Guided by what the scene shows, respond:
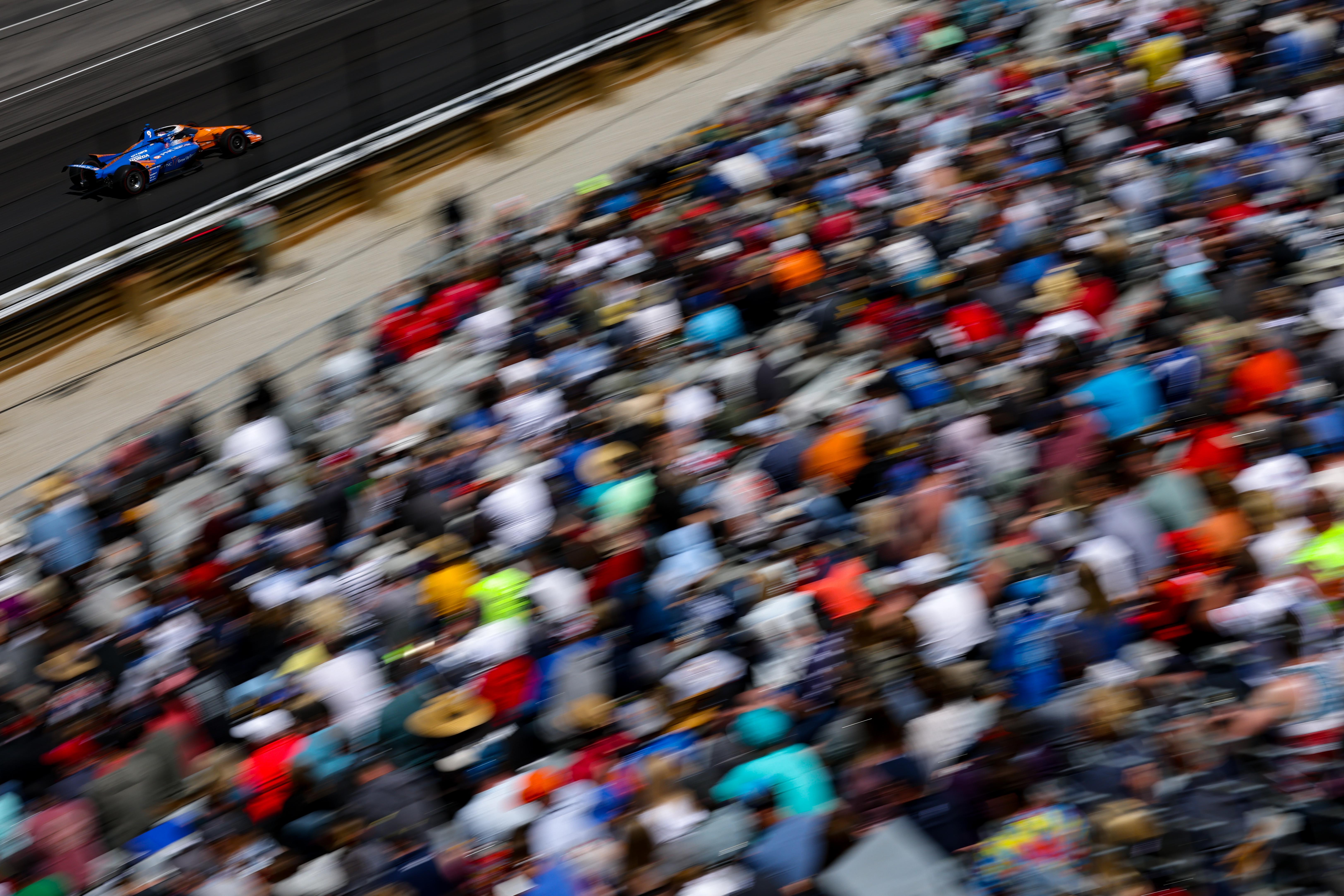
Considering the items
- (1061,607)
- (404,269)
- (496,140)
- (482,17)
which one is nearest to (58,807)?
(1061,607)

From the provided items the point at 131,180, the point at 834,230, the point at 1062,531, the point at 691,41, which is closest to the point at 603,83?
the point at 691,41

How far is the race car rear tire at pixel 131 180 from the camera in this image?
1485 cm

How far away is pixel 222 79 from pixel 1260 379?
11.9 meters

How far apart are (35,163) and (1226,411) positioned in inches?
453

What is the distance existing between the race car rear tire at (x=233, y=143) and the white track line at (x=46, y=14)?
20.6 feet

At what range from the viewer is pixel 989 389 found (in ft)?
27.6

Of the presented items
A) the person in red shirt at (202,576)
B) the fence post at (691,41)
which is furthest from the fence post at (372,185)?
the person in red shirt at (202,576)

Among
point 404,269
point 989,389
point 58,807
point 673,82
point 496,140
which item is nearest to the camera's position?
point 58,807

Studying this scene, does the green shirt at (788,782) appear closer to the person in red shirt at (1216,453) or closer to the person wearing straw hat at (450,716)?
the person wearing straw hat at (450,716)

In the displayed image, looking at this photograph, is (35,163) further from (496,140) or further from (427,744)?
(427,744)

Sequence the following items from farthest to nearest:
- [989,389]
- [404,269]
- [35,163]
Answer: [404,269], [35,163], [989,389]

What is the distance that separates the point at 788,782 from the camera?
5984 mm

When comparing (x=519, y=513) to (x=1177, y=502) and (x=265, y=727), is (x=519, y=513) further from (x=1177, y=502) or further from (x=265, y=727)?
(x=1177, y=502)

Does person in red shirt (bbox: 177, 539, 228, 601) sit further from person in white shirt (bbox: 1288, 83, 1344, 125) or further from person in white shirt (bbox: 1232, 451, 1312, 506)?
person in white shirt (bbox: 1288, 83, 1344, 125)
